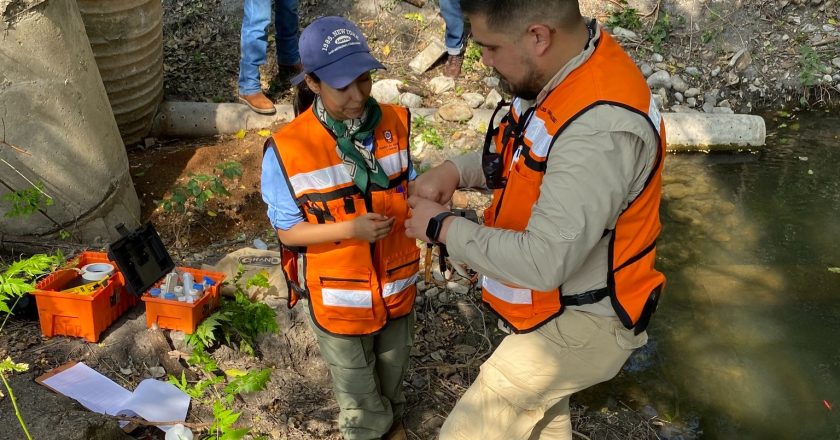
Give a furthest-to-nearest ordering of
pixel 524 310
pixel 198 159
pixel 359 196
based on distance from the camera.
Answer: pixel 198 159 < pixel 359 196 < pixel 524 310

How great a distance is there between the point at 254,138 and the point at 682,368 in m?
4.00

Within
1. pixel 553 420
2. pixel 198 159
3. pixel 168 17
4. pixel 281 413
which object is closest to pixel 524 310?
pixel 553 420

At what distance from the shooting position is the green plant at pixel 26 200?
388 centimetres

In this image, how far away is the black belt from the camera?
2186 mm

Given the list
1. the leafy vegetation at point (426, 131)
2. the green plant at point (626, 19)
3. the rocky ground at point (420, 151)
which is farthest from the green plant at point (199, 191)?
the green plant at point (626, 19)

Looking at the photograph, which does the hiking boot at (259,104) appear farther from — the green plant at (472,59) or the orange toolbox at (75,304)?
the orange toolbox at (75,304)

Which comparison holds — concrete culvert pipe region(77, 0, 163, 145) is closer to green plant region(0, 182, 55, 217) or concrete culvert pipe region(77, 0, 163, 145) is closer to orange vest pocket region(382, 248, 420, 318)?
green plant region(0, 182, 55, 217)

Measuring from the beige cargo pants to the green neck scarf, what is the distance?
0.77 m

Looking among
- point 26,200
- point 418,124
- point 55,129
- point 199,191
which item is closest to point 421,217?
point 26,200

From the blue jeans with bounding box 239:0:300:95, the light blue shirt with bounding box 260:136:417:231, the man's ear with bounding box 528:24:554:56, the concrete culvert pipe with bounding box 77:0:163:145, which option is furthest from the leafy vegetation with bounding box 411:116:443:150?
the man's ear with bounding box 528:24:554:56

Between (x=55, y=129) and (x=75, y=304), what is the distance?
4.40 ft

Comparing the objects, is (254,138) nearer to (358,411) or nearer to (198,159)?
(198,159)

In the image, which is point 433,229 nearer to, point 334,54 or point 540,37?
point 540,37

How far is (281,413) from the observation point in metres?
3.41
